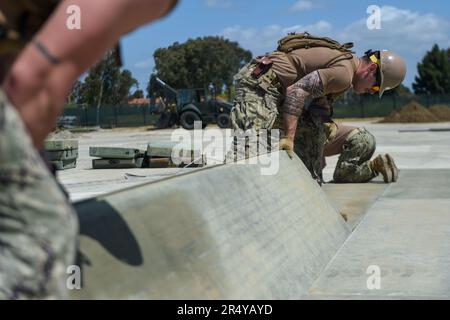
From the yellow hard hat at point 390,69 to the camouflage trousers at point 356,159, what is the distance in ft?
5.25

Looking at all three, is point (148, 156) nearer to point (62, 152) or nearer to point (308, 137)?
point (62, 152)

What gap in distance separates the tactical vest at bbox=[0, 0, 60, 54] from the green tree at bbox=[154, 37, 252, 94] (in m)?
65.5

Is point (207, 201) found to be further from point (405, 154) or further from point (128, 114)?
point (128, 114)

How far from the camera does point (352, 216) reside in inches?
210

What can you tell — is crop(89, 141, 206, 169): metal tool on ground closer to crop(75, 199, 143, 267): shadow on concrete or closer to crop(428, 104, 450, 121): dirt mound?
crop(75, 199, 143, 267): shadow on concrete

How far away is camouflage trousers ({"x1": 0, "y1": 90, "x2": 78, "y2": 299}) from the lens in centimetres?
137

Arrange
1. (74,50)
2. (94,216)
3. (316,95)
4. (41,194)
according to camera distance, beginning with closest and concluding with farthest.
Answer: (41,194), (74,50), (94,216), (316,95)

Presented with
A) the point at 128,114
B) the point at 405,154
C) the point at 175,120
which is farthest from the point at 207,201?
the point at 128,114

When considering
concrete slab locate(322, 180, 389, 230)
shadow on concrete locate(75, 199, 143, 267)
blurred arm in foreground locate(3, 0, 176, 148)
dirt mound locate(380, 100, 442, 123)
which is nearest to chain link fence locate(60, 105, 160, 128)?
dirt mound locate(380, 100, 442, 123)

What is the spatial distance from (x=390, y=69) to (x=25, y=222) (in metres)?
4.83

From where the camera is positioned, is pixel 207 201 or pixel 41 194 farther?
pixel 207 201

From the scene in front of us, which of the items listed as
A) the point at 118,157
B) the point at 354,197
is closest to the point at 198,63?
the point at 118,157

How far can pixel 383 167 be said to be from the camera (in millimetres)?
7641

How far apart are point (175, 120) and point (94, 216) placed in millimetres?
36953
